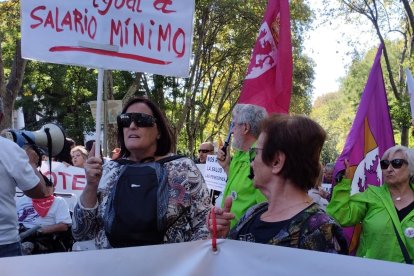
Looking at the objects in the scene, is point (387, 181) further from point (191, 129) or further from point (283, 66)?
point (191, 129)

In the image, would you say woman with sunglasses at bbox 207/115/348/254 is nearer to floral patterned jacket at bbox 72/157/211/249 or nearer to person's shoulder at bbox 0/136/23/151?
floral patterned jacket at bbox 72/157/211/249

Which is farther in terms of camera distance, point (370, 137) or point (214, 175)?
point (214, 175)

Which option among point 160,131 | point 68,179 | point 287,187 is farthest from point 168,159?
point 68,179

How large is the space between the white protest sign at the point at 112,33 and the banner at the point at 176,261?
1.49 metres

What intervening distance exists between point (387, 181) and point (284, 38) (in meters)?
1.36

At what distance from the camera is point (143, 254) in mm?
1843

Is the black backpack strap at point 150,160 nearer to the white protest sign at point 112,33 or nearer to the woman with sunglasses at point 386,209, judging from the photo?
the white protest sign at point 112,33

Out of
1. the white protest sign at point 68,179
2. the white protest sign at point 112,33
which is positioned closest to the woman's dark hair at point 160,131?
the white protest sign at point 112,33

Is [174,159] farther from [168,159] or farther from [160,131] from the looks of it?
[160,131]

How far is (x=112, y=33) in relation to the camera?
3158mm

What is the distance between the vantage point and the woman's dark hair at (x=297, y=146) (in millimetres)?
2068

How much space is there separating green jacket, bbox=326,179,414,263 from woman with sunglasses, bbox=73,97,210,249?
112cm

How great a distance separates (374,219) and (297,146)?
1.65 metres

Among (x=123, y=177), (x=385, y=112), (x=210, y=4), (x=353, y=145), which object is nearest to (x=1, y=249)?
(x=123, y=177)
